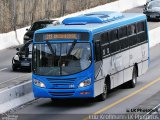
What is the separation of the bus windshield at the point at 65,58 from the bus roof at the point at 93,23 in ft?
1.91

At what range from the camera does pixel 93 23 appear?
26.3m

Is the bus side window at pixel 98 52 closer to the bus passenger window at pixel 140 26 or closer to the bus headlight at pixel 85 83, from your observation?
the bus headlight at pixel 85 83

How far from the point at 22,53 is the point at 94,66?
11.6 m

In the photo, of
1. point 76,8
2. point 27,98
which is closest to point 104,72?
point 27,98

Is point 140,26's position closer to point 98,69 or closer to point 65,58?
point 98,69

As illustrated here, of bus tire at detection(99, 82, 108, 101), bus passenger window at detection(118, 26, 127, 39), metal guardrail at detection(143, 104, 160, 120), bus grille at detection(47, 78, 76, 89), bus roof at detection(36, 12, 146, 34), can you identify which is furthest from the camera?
bus passenger window at detection(118, 26, 127, 39)

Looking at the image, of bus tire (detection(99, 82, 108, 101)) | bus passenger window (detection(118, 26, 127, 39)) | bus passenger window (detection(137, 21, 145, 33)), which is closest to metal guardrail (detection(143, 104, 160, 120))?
bus tire (detection(99, 82, 108, 101))

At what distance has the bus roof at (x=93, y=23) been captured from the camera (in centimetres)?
2467

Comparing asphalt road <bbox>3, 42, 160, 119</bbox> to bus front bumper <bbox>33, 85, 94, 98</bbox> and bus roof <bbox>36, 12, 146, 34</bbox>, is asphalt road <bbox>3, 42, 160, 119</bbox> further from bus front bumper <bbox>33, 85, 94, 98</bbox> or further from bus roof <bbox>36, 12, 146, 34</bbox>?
bus roof <bbox>36, 12, 146, 34</bbox>

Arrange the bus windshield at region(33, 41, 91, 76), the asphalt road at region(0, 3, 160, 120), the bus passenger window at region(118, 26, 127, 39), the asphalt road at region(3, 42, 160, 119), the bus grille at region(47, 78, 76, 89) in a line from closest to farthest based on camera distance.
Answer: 1. the asphalt road at region(0, 3, 160, 120)
2. the asphalt road at region(3, 42, 160, 119)
3. the bus grille at region(47, 78, 76, 89)
4. the bus windshield at region(33, 41, 91, 76)
5. the bus passenger window at region(118, 26, 127, 39)

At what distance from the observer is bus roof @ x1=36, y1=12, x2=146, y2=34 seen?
24.7m

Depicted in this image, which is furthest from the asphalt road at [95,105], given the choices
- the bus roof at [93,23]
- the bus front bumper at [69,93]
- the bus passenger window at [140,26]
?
the bus roof at [93,23]

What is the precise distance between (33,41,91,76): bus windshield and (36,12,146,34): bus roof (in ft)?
1.91

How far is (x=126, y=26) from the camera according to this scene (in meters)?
28.5
